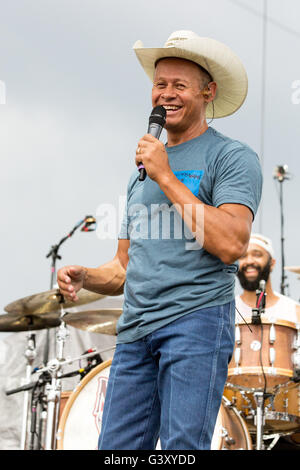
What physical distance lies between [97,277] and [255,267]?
4.08 metres

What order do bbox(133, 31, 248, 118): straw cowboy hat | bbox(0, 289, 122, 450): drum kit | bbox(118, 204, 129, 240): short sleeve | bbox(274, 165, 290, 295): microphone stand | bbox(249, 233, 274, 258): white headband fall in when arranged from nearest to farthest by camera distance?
bbox(133, 31, 248, 118): straw cowboy hat, bbox(118, 204, 129, 240): short sleeve, bbox(0, 289, 122, 450): drum kit, bbox(249, 233, 274, 258): white headband, bbox(274, 165, 290, 295): microphone stand

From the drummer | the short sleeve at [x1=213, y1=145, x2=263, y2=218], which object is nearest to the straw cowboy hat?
the short sleeve at [x1=213, y1=145, x2=263, y2=218]

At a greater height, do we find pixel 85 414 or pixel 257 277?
pixel 257 277

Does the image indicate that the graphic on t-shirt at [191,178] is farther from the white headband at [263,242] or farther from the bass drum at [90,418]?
the white headband at [263,242]

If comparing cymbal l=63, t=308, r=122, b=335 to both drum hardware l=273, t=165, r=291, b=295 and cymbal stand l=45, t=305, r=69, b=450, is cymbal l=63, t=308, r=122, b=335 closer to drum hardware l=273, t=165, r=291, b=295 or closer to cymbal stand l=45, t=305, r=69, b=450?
cymbal stand l=45, t=305, r=69, b=450

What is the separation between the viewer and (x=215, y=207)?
83.5 inches

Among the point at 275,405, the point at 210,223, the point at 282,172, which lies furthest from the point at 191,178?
the point at 282,172

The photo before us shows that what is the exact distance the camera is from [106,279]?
2.56 m

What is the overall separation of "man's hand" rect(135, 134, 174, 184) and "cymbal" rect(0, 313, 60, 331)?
4.05 metres

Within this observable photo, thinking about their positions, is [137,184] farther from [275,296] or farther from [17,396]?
[17,396]

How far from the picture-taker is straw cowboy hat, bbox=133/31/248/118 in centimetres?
241

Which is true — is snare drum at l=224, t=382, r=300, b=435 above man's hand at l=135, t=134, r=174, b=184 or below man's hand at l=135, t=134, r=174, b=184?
below

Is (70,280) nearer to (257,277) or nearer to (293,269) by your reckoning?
(257,277)

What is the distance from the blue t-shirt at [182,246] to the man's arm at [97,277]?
20 centimetres
